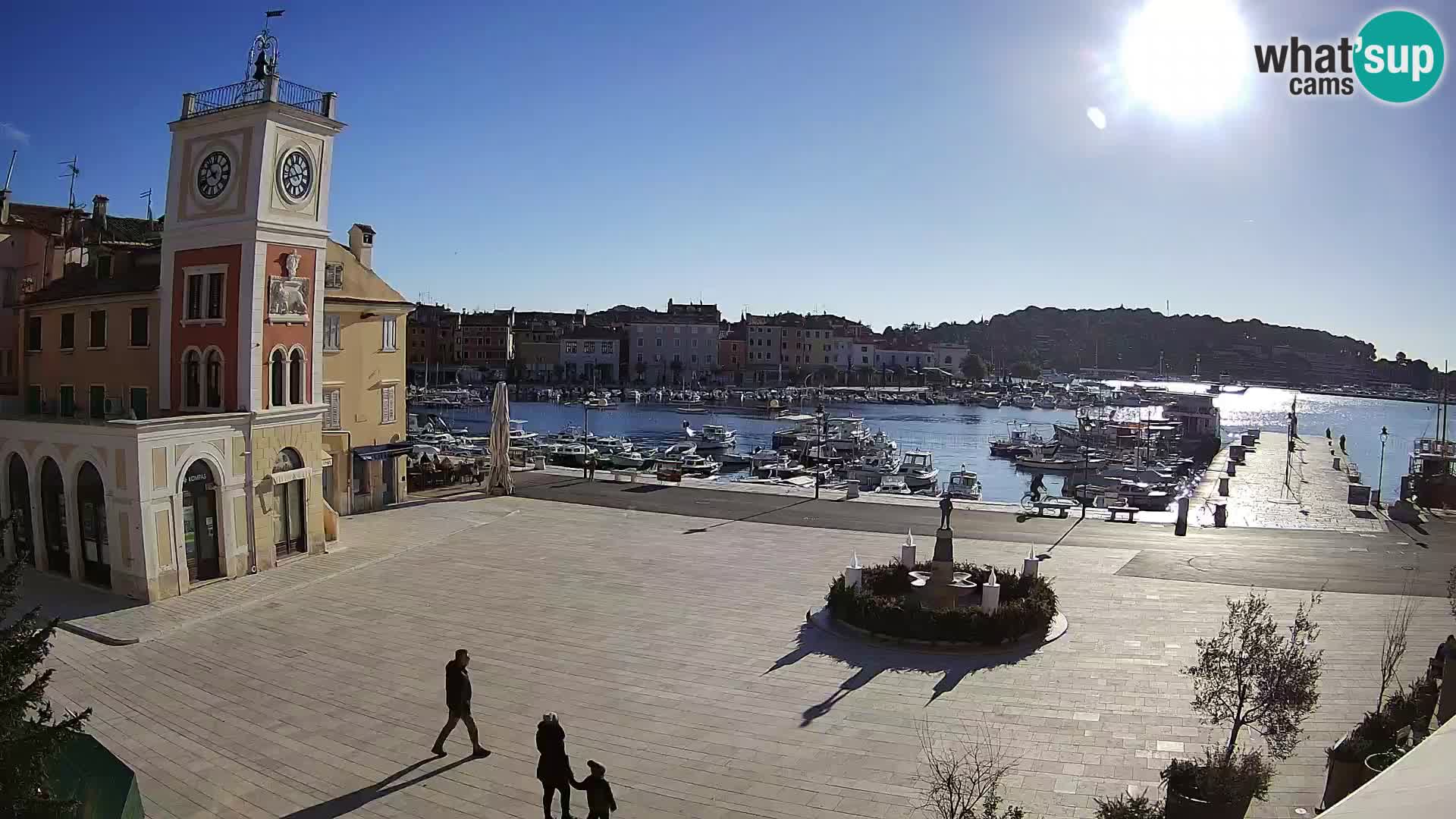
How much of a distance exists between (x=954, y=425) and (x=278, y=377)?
90790 millimetres

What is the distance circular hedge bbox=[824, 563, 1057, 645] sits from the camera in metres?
13.7

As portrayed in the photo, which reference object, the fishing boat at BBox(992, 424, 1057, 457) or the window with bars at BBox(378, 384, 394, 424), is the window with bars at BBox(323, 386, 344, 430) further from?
the fishing boat at BBox(992, 424, 1057, 457)

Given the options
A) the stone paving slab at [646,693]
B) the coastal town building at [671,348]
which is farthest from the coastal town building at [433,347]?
the stone paving slab at [646,693]

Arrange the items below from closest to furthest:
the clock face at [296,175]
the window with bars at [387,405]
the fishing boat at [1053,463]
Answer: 1. the clock face at [296,175]
2. the window with bars at [387,405]
3. the fishing boat at [1053,463]

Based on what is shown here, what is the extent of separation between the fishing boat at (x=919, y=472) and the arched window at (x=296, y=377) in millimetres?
36397

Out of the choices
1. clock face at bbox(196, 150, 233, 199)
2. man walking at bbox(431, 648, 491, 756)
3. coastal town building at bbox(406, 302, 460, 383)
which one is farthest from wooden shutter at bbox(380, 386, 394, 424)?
coastal town building at bbox(406, 302, 460, 383)

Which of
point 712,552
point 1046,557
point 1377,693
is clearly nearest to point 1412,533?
point 1046,557

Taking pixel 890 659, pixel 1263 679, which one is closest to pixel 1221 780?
pixel 1263 679

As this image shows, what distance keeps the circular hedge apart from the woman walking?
6.92 m

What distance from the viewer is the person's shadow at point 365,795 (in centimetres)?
886

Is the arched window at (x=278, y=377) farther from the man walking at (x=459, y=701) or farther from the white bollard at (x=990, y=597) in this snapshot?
the white bollard at (x=990, y=597)

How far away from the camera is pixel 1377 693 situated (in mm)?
11703

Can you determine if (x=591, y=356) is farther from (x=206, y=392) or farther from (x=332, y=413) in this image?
(x=206, y=392)

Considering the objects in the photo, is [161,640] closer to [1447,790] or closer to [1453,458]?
[1447,790]
